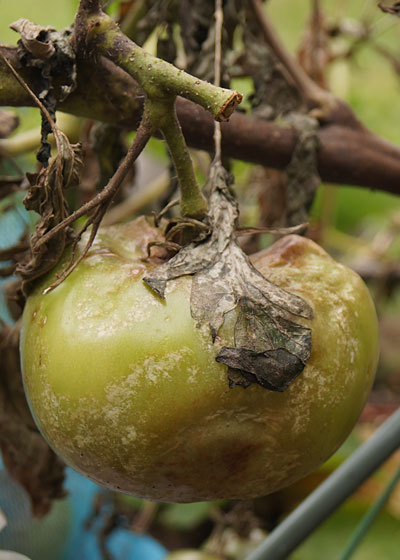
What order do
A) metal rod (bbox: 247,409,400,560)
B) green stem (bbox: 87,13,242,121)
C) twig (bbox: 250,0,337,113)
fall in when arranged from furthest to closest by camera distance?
twig (bbox: 250,0,337,113), metal rod (bbox: 247,409,400,560), green stem (bbox: 87,13,242,121)

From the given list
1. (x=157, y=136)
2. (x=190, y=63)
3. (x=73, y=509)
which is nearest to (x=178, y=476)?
(x=157, y=136)

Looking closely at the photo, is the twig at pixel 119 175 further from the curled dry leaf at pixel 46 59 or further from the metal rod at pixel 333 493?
the metal rod at pixel 333 493

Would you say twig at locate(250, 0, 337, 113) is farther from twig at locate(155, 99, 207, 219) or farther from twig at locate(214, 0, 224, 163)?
twig at locate(155, 99, 207, 219)

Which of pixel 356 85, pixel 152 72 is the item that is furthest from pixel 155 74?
pixel 356 85

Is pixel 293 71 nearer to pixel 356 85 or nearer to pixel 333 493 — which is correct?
pixel 333 493

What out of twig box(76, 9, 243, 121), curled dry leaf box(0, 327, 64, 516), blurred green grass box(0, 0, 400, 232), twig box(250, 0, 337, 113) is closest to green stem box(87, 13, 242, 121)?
twig box(76, 9, 243, 121)

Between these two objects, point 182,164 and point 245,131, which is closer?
point 182,164

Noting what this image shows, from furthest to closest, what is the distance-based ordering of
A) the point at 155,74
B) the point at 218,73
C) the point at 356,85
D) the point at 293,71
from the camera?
the point at 356,85 < the point at 293,71 < the point at 218,73 < the point at 155,74
